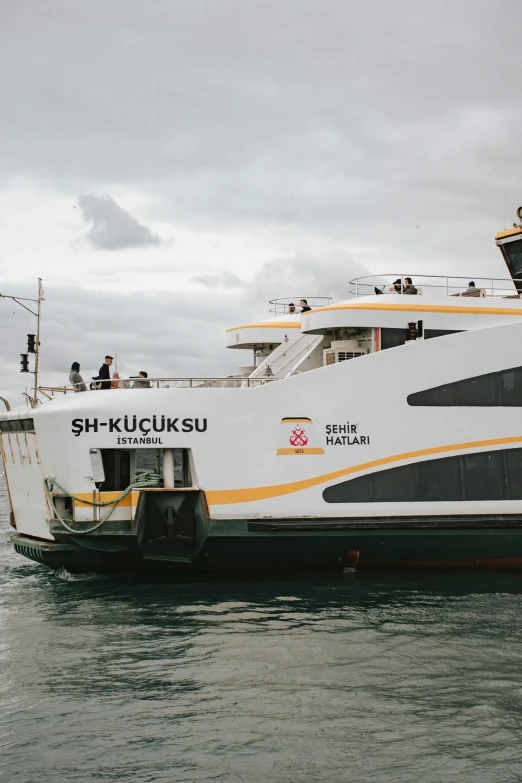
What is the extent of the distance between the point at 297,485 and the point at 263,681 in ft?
14.7

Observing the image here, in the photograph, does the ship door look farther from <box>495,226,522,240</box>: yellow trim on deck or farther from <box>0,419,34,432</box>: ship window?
<box>495,226,522,240</box>: yellow trim on deck

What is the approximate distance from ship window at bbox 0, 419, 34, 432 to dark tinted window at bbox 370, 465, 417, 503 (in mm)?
5434

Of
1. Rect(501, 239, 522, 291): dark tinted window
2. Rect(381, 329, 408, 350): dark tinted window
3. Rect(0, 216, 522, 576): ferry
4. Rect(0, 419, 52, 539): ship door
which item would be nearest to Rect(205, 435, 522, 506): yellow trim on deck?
Rect(0, 216, 522, 576): ferry

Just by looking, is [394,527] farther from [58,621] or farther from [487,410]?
[58,621]

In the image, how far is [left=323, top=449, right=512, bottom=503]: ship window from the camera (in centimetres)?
1319

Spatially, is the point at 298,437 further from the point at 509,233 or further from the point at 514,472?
the point at 509,233

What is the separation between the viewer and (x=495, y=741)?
7328mm

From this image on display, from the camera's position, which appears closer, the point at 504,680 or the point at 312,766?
the point at 312,766

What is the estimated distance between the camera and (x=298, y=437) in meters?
13.1

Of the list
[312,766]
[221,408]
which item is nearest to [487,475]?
[221,408]

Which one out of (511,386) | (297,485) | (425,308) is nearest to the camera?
(297,485)

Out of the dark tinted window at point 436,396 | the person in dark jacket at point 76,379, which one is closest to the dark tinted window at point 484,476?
the dark tinted window at point 436,396

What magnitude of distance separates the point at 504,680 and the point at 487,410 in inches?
224

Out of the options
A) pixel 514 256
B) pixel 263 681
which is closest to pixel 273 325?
pixel 514 256
